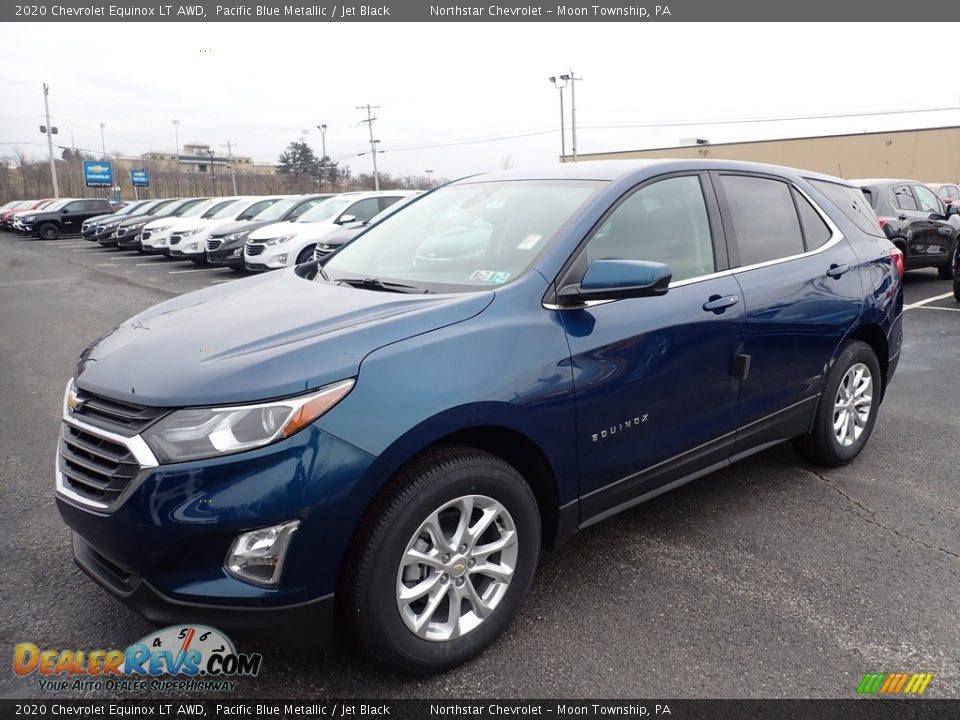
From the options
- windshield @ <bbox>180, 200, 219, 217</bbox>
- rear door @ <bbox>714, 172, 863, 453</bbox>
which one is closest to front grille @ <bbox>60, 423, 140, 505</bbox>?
rear door @ <bbox>714, 172, 863, 453</bbox>

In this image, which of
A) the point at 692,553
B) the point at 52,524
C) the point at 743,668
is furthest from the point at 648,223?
the point at 52,524

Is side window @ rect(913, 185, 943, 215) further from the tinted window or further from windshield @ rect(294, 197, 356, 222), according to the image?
windshield @ rect(294, 197, 356, 222)

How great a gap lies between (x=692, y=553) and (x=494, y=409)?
1.45 m

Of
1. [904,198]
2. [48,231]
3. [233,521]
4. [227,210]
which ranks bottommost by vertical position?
[233,521]

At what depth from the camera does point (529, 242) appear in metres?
2.95

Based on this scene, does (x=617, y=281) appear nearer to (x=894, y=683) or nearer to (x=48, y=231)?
(x=894, y=683)

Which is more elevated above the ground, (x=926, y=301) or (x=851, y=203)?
(x=851, y=203)

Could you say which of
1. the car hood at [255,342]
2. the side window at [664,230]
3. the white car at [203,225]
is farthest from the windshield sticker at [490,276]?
the white car at [203,225]

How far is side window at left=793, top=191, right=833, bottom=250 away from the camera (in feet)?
13.0

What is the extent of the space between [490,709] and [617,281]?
154cm

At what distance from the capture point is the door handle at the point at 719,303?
3187 millimetres

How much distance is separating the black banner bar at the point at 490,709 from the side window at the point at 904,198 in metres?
11.1

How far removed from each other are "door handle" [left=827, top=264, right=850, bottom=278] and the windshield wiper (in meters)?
2.41

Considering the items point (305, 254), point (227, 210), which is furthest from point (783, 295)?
point (227, 210)
